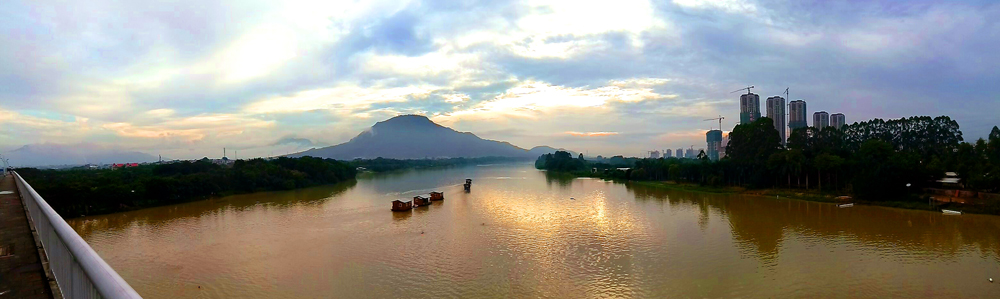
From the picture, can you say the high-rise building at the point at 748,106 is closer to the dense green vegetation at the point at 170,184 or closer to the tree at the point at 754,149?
the tree at the point at 754,149

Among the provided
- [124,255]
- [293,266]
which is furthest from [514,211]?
[124,255]

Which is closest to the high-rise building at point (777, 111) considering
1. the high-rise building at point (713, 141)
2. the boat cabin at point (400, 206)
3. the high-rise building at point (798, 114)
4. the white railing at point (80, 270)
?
the high-rise building at point (798, 114)

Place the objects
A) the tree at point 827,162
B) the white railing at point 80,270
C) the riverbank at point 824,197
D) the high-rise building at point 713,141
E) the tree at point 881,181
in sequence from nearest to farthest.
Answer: the white railing at point 80,270 → the riverbank at point 824,197 → the tree at point 881,181 → the tree at point 827,162 → the high-rise building at point 713,141

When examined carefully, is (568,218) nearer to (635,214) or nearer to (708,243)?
(635,214)

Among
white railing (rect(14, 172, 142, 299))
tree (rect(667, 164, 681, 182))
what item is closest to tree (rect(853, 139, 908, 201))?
tree (rect(667, 164, 681, 182))

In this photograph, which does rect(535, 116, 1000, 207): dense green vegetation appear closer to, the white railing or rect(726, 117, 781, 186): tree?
rect(726, 117, 781, 186): tree

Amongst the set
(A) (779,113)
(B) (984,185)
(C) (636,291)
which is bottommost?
(C) (636,291)

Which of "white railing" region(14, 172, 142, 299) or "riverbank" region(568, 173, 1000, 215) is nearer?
"white railing" region(14, 172, 142, 299)
